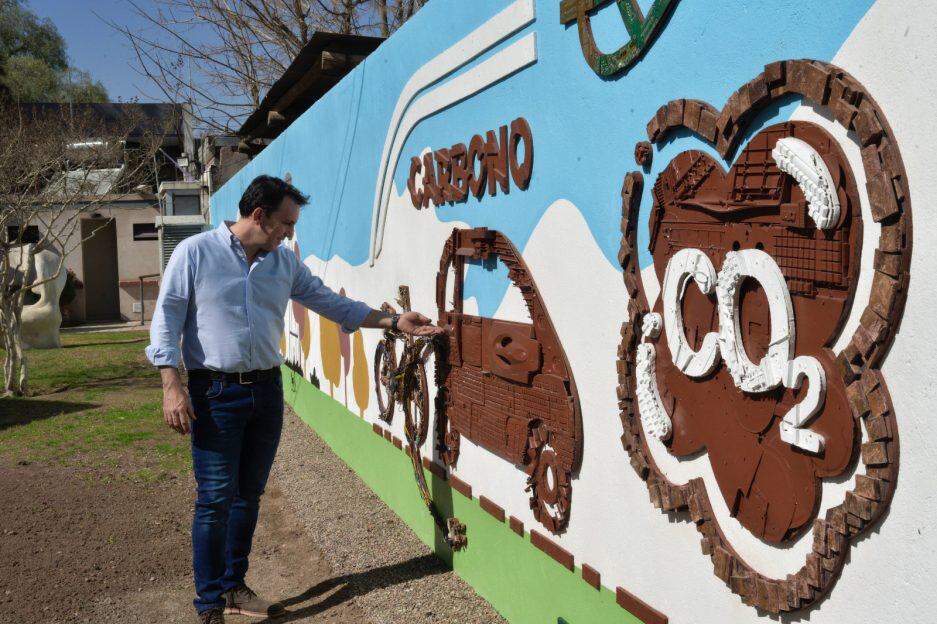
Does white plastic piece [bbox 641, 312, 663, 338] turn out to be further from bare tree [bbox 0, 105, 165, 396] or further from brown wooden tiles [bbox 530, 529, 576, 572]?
bare tree [bbox 0, 105, 165, 396]

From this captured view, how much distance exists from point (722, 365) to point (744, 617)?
66cm

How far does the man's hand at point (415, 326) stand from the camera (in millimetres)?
4258

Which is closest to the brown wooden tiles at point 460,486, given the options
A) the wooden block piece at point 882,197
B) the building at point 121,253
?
the wooden block piece at point 882,197

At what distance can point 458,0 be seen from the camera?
4.00m

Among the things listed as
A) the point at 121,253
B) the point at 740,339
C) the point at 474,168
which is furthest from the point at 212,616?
the point at 121,253

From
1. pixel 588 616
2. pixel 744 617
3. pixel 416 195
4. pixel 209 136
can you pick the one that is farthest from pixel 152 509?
pixel 209 136

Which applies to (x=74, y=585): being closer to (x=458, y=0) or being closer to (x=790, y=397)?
(x=458, y=0)

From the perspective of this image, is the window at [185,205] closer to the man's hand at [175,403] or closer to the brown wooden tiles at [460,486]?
the brown wooden tiles at [460,486]

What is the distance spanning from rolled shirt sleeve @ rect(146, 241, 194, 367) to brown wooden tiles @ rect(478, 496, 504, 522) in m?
1.50

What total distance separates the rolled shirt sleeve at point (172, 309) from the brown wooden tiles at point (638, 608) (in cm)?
208

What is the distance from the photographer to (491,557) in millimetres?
3898

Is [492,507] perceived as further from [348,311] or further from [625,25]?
[625,25]

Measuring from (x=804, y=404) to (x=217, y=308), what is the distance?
267cm

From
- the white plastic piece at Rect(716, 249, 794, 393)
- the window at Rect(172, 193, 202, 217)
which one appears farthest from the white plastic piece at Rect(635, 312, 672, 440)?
the window at Rect(172, 193, 202, 217)
